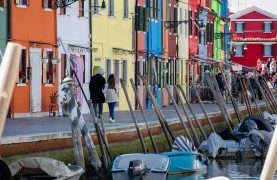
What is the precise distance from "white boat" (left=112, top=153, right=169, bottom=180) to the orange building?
10.5m

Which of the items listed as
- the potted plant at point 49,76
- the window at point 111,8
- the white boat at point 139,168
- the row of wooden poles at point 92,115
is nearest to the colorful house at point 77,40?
the potted plant at point 49,76

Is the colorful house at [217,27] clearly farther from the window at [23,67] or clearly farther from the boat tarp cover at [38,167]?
the boat tarp cover at [38,167]

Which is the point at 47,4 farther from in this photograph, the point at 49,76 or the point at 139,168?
the point at 139,168

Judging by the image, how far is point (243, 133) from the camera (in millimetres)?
34344

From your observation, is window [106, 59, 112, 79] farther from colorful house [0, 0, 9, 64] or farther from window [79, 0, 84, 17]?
colorful house [0, 0, 9, 64]

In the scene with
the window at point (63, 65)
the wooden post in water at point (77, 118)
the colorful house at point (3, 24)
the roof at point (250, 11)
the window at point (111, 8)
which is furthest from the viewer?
the roof at point (250, 11)

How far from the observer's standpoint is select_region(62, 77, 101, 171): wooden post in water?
2069 centimetres

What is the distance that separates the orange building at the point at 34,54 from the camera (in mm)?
32319

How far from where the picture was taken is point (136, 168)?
2150 centimetres

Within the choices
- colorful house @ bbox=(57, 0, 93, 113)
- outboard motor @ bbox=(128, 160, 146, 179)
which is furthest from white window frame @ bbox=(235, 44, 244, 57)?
outboard motor @ bbox=(128, 160, 146, 179)

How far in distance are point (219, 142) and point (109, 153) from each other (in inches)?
360

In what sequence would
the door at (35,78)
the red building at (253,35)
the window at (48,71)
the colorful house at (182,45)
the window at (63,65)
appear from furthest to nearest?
1. the red building at (253,35)
2. the colorful house at (182,45)
3. the window at (63,65)
4. the window at (48,71)
5. the door at (35,78)

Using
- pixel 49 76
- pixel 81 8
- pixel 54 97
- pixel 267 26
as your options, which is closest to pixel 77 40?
pixel 81 8

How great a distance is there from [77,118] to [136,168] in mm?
1880
